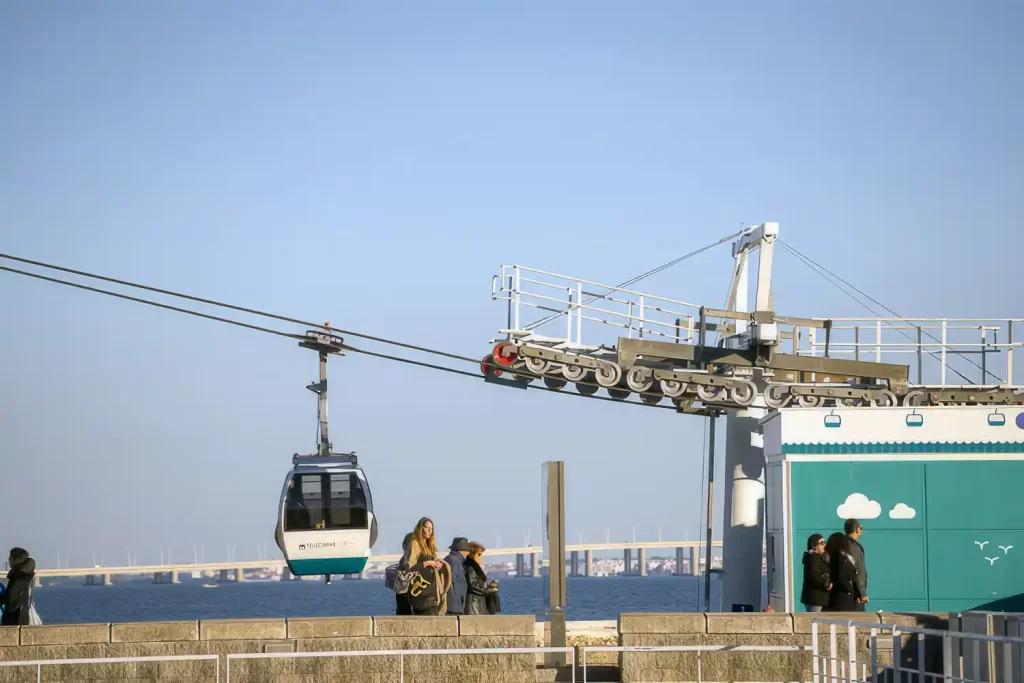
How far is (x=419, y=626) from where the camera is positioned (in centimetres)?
1333

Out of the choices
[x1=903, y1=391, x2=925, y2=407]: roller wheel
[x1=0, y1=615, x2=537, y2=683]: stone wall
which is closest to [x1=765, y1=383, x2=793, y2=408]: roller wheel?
[x1=903, y1=391, x2=925, y2=407]: roller wheel

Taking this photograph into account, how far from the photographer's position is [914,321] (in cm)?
2523

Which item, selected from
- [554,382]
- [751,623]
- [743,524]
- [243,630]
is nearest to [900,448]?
[743,524]

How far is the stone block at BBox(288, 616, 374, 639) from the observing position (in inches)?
527

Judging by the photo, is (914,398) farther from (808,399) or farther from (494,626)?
(494,626)

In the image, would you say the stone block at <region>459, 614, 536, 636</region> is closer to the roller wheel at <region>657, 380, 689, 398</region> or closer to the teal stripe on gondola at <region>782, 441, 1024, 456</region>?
the teal stripe on gondola at <region>782, 441, 1024, 456</region>

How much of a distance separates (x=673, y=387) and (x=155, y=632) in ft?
46.1

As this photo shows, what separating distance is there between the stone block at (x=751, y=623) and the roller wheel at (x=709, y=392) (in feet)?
39.5

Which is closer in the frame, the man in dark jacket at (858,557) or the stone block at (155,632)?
the stone block at (155,632)

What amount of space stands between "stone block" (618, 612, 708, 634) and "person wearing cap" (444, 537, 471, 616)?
5.20 feet

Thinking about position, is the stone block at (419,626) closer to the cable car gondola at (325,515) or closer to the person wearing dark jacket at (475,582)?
the person wearing dark jacket at (475,582)

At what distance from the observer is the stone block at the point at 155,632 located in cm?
1341

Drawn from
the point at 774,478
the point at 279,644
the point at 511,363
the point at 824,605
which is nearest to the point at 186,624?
the point at 279,644

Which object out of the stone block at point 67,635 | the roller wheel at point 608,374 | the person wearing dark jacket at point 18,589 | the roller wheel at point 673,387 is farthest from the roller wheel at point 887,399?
the person wearing dark jacket at point 18,589
